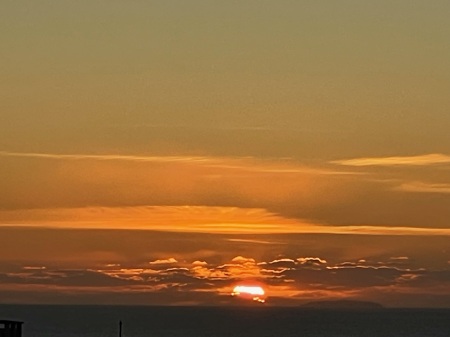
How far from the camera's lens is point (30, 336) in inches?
7702

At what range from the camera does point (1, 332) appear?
7256cm

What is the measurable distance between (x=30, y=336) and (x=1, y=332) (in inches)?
4926

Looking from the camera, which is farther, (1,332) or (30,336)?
(30,336)

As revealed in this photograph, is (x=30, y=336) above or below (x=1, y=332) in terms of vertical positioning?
above
